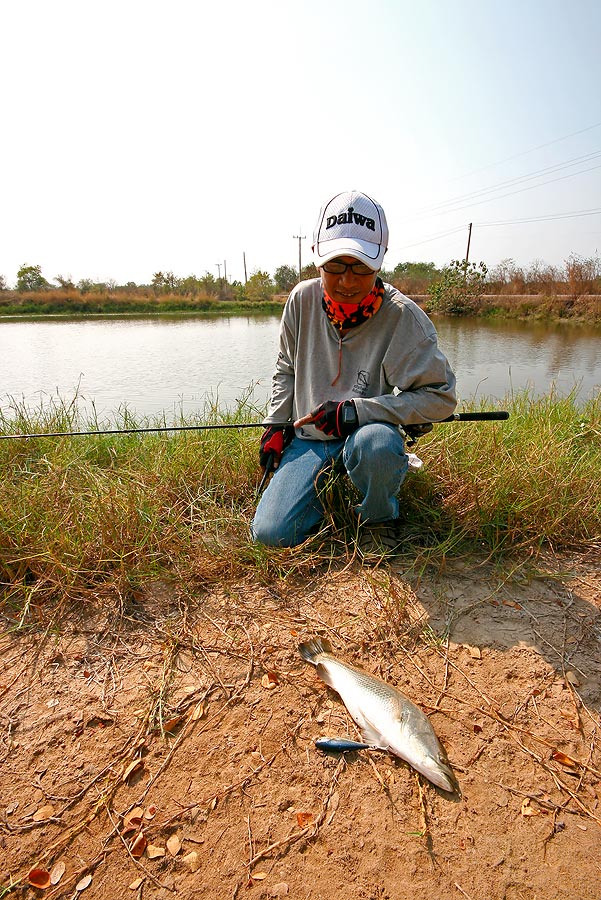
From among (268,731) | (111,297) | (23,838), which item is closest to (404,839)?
(268,731)

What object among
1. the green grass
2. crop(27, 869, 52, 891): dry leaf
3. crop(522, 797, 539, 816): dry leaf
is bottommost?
crop(27, 869, 52, 891): dry leaf

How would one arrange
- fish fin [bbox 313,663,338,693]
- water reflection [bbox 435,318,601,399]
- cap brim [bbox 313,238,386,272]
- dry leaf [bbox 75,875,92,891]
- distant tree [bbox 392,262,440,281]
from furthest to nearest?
distant tree [bbox 392,262,440,281], water reflection [bbox 435,318,601,399], cap brim [bbox 313,238,386,272], fish fin [bbox 313,663,338,693], dry leaf [bbox 75,875,92,891]

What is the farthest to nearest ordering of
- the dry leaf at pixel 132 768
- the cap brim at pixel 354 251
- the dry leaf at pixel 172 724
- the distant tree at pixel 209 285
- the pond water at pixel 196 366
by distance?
the distant tree at pixel 209 285, the pond water at pixel 196 366, the cap brim at pixel 354 251, the dry leaf at pixel 172 724, the dry leaf at pixel 132 768

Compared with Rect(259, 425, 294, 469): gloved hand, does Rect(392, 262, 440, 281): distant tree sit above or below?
above

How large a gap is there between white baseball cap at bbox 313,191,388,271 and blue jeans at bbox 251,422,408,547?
0.76 metres

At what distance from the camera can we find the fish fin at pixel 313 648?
5.51 feet

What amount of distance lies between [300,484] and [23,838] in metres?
1.59

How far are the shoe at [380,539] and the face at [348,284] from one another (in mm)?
1097

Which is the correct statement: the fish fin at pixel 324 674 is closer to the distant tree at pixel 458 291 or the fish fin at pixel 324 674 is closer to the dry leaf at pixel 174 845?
the dry leaf at pixel 174 845

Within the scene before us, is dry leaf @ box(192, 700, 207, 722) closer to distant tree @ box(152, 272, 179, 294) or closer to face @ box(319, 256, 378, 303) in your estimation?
face @ box(319, 256, 378, 303)

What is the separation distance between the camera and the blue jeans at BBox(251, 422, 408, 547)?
2.18 metres

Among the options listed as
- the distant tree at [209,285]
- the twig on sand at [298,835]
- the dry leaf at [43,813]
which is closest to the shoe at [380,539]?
the twig on sand at [298,835]

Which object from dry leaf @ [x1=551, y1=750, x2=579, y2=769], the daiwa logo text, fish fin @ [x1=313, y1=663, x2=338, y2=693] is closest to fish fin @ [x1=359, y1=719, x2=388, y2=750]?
fish fin @ [x1=313, y1=663, x2=338, y2=693]

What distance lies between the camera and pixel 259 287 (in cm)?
4538
